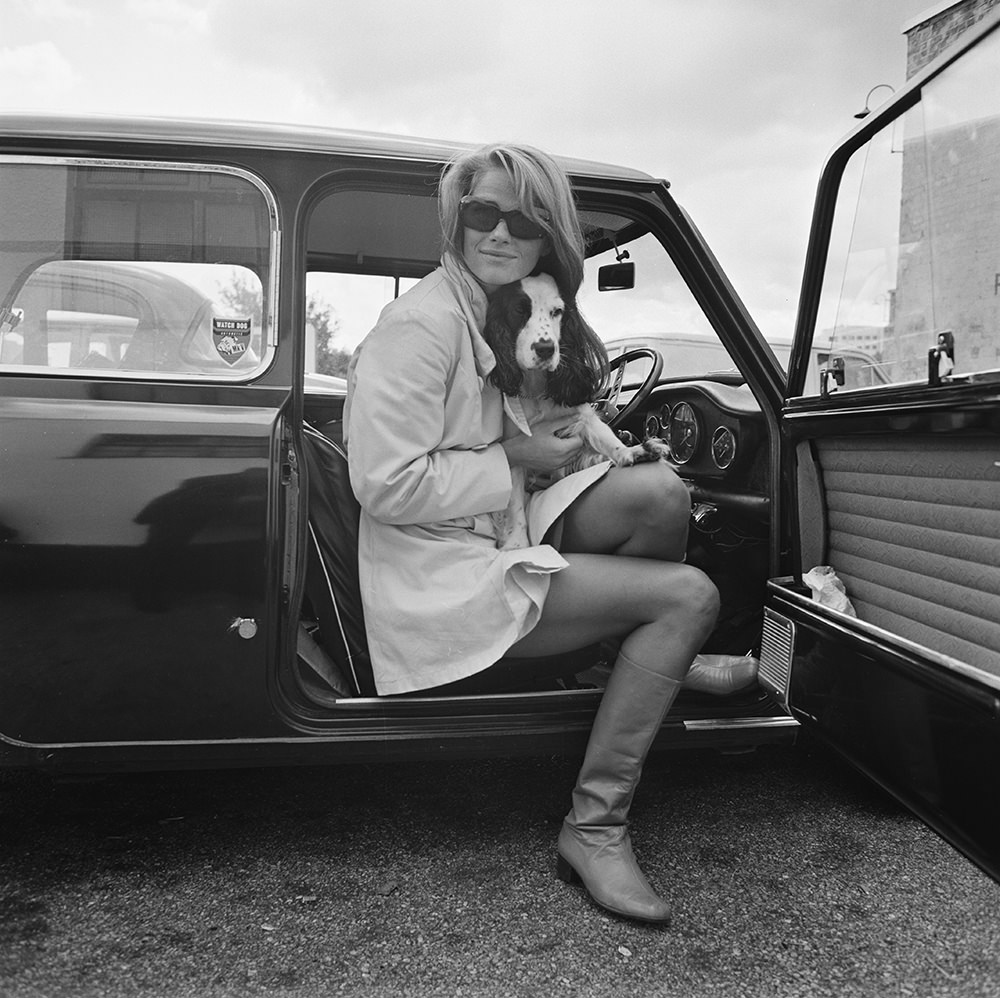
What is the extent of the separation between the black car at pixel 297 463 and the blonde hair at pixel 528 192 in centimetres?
13

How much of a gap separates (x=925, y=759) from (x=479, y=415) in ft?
3.89

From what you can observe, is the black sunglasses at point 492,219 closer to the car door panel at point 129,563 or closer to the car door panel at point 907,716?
the car door panel at point 129,563

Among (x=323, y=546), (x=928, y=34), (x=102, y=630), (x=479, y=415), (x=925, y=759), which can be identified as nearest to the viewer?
(x=925, y=759)

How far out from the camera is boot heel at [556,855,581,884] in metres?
2.09

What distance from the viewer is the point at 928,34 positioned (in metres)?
3.81

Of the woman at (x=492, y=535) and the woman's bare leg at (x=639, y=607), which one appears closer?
the woman at (x=492, y=535)

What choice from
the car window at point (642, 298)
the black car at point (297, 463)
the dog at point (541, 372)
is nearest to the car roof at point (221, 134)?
the black car at point (297, 463)

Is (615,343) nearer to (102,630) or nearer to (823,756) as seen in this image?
(823,756)

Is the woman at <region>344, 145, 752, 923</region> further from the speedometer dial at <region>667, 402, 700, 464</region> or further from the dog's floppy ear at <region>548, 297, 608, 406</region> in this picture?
the speedometer dial at <region>667, 402, 700, 464</region>

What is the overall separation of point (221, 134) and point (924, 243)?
1593 mm

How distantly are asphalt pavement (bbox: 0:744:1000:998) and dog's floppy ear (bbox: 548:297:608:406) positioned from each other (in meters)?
1.19

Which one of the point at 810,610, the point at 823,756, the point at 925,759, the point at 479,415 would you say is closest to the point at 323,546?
the point at 479,415

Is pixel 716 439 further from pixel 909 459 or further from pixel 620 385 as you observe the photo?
pixel 909 459

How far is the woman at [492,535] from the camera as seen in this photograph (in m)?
1.93
